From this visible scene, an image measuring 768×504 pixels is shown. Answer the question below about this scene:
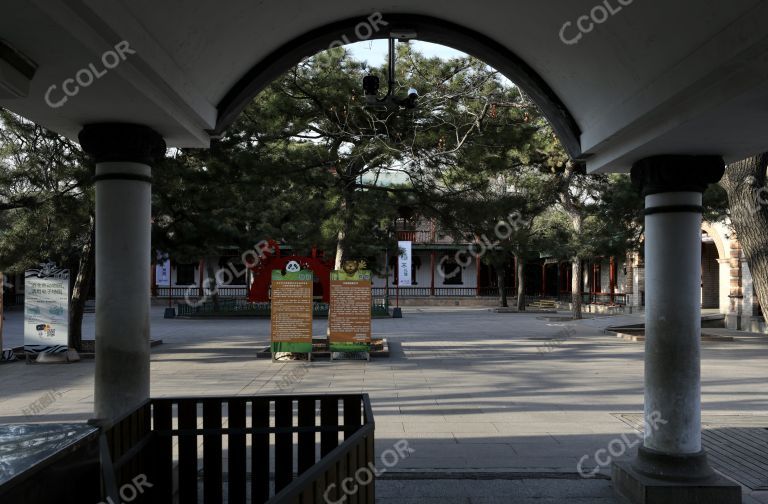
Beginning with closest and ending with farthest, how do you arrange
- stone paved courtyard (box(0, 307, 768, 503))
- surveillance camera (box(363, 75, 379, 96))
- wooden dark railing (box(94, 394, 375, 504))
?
wooden dark railing (box(94, 394, 375, 504))
stone paved courtyard (box(0, 307, 768, 503))
surveillance camera (box(363, 75, 379, 96))

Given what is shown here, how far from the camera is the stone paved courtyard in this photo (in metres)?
Answer: 5.59

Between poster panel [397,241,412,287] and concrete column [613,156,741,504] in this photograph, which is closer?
concrete column [613,156,741,504]

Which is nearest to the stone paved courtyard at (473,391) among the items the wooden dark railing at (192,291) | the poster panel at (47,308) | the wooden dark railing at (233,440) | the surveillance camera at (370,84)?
the poster panel at (47,308)

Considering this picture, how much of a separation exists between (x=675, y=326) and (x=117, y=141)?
4.59 metres

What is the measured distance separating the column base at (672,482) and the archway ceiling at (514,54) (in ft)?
8.13

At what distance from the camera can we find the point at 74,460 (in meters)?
3.40

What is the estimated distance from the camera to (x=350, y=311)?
47.0ft

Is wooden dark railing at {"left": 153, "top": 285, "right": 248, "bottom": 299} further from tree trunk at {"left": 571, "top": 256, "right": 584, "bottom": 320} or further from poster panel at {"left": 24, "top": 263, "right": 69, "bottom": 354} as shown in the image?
poster panel at {"left": 24, "top": 263, "right": 69, "bottom": 354}

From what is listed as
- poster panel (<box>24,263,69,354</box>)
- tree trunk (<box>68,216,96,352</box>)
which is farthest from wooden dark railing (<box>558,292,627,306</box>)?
poster panel (<box>24,263,69,354</box>)

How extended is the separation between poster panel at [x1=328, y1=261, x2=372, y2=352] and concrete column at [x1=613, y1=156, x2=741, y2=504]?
937 cm

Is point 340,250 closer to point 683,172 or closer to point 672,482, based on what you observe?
point 683,172

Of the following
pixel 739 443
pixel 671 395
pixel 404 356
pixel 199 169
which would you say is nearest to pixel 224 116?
pixel 671 395

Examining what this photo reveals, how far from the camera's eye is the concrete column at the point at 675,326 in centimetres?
500

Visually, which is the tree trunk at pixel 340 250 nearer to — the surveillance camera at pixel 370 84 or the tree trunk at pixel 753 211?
the surveillance camera at pixel 370 84
